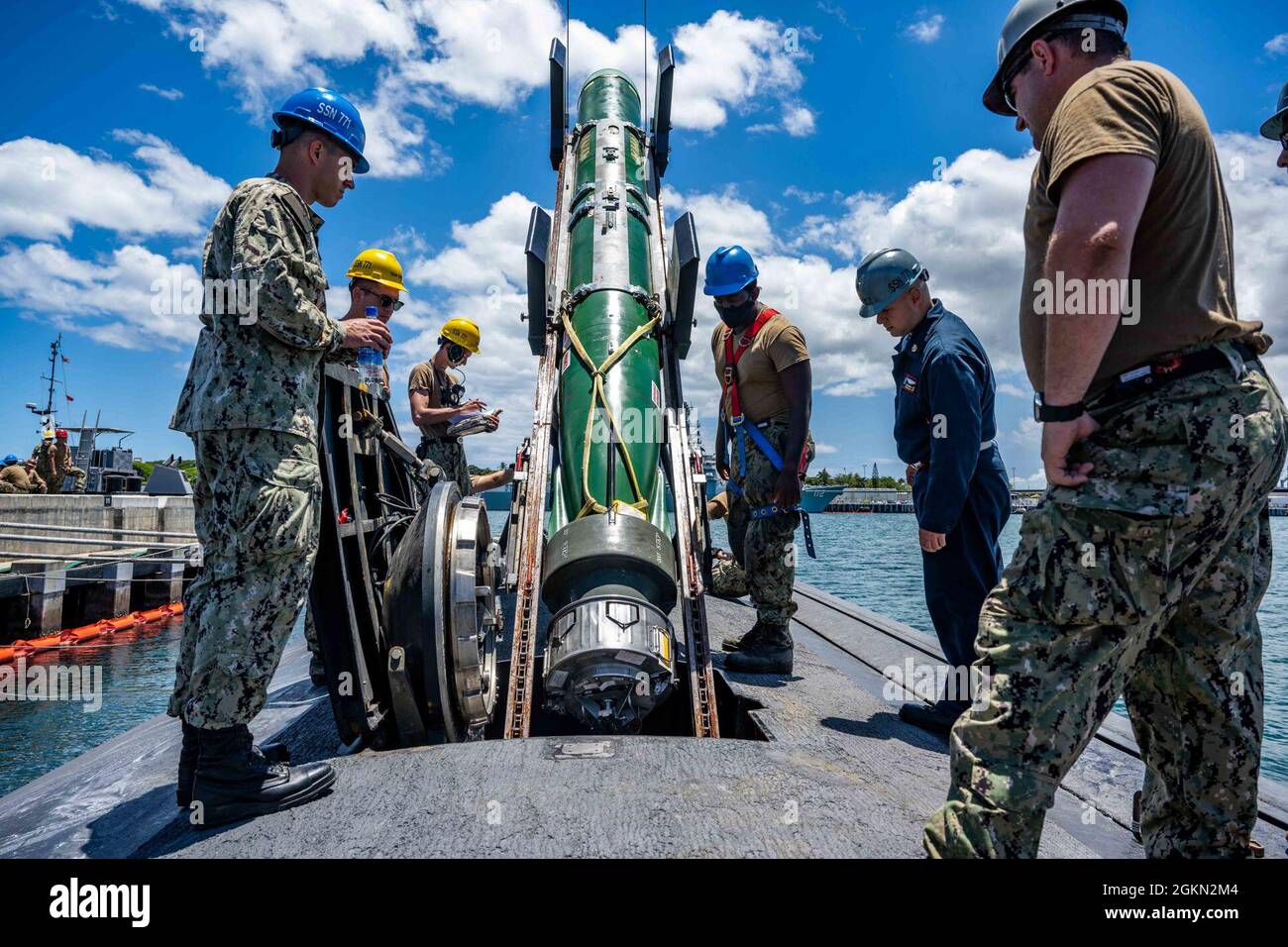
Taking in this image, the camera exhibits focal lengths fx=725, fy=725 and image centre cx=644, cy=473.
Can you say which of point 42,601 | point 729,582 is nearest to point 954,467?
point 729,582

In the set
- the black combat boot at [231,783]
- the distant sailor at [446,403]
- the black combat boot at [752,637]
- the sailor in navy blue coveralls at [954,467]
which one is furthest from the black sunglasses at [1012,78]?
the distant sailor at [446,403]

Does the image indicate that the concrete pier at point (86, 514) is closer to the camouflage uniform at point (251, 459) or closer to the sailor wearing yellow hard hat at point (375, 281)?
the sailor wearing yellow hard hat at point (375, 281)

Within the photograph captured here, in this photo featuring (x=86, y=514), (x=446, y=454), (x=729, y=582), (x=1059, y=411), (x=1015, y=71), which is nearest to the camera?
(x=1059, y=411)

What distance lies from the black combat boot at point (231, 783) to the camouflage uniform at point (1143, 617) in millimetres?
1805

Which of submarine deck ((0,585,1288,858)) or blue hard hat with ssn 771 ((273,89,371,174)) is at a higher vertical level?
blue hard hat with ssn 771 ((273,89,371,174))

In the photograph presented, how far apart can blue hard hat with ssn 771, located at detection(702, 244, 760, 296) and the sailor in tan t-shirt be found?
249 cm

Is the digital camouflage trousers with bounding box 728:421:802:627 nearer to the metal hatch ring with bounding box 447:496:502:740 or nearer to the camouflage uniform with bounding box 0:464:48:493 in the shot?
the metal hatch ring with bounding box 447:496:502:740

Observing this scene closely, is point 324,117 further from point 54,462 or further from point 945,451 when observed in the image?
point 54,462

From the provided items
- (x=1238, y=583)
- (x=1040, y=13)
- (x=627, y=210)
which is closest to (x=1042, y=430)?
(x=1238, y=583)

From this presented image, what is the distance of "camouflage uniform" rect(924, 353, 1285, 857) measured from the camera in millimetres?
1468

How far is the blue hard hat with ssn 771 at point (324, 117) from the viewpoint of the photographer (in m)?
2.51

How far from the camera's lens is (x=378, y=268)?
4.12 metres

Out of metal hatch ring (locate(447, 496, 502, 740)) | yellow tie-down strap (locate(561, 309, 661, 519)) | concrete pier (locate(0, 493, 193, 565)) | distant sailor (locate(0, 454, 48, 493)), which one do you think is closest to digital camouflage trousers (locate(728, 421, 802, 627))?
yellow tie-down strap (locate(561, 309, 661, 519))

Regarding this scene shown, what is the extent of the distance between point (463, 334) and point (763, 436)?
3193 mm
